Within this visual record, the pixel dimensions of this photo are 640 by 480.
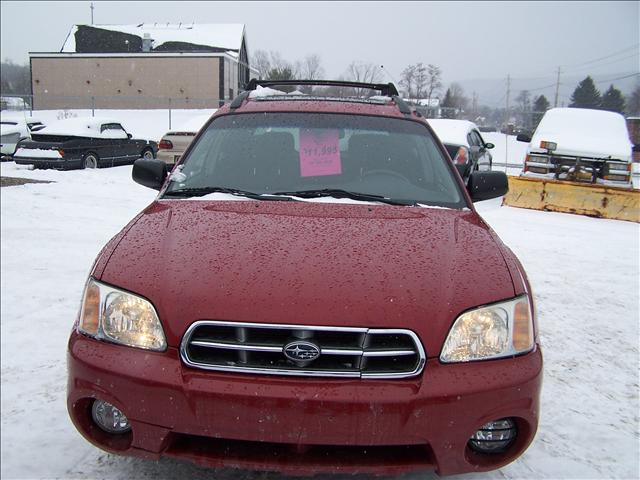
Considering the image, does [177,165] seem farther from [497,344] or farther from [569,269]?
[569,269]

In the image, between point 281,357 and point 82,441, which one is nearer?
point 281,357

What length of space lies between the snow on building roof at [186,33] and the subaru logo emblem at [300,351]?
5011cm

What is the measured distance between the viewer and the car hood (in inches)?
76.2

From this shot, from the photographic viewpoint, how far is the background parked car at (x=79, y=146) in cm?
1277

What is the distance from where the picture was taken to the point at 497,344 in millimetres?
2057

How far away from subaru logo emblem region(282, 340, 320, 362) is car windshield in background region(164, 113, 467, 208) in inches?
47.7

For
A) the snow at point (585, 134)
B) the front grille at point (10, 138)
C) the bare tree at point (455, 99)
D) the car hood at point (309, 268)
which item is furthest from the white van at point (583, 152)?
the bare tree at point (455, 99)

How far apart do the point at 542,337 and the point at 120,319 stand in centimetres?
323

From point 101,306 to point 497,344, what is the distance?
5.17 ft

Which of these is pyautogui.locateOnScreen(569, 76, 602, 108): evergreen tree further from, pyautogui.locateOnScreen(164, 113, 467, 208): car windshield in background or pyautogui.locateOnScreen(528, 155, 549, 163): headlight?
pyautogui.locateOnScreen(164, 113, 467, 208): car windshield in background

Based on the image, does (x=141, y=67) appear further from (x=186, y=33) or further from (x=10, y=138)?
(x=10, y=138)

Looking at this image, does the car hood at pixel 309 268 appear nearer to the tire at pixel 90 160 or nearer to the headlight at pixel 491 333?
the headlight at pixel 491 333

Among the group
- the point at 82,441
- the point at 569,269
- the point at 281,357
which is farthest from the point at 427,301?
the point at 569,269

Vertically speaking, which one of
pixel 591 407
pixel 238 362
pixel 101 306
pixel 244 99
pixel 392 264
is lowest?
pixel 591 407
